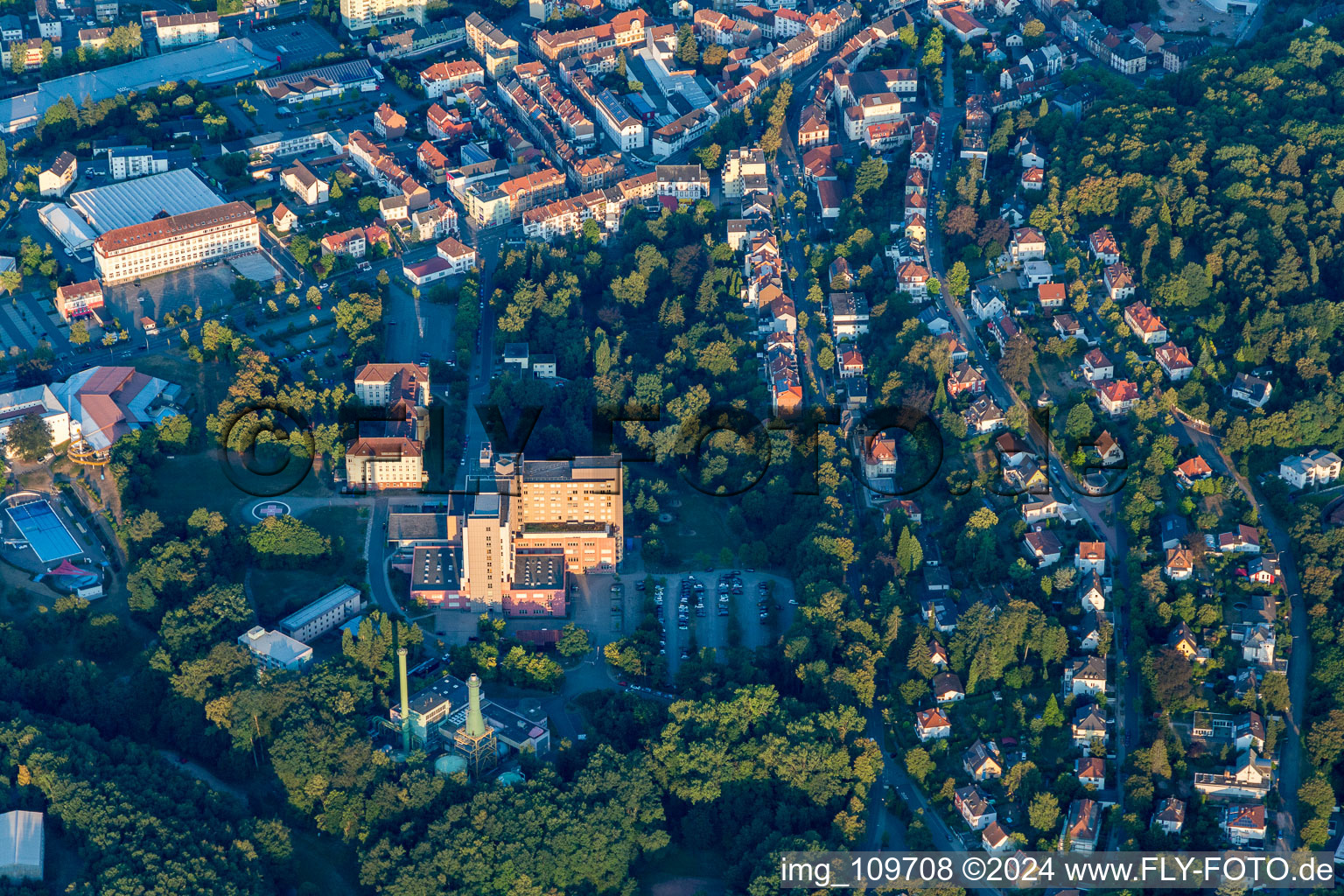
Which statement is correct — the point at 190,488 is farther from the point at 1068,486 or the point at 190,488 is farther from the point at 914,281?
the point at 1068,486

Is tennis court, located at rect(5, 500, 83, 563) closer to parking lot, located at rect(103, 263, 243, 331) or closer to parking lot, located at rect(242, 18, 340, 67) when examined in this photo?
parking lot, located at rect(103, 263, 243, 331)

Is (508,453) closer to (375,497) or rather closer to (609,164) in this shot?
(375,497)

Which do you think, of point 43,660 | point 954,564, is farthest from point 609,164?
point 43,660

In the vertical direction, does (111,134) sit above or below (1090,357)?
above

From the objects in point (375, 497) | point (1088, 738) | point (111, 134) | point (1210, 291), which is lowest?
point (1088, 738)

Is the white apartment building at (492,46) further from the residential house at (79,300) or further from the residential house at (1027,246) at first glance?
the residential house at (1027,246)

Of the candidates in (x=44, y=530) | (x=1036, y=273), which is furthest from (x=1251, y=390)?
(x=44, y=530)

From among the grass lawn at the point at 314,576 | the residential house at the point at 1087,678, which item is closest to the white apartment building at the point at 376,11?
the grass lawn at the point at 314,576
